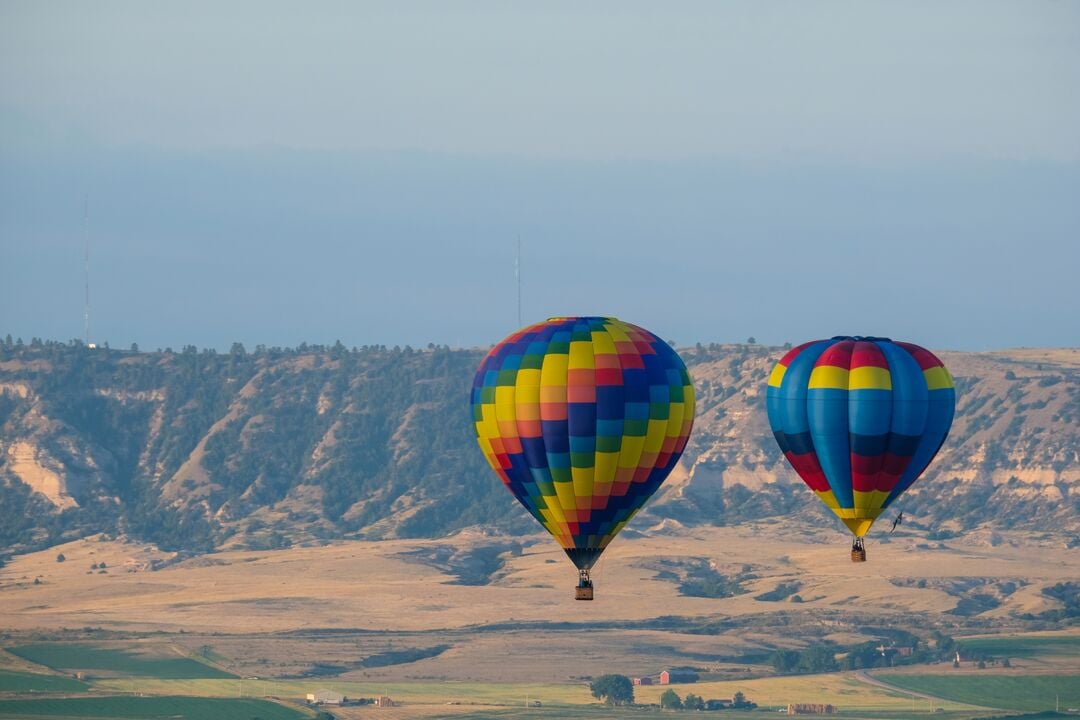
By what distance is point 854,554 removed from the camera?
93.9 m

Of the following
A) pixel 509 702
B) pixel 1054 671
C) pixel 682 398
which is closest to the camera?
pixel 682 398

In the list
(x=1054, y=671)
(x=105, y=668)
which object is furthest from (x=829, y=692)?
(x=105, y=668)

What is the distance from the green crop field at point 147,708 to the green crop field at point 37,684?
5.07 meters

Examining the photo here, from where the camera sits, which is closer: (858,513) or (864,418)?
(864,418)

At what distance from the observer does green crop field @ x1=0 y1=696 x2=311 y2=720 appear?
17134 centimetres

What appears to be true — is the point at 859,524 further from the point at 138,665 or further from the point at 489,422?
the point at 138,665

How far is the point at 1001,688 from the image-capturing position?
602 ft

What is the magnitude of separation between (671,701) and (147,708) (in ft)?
115

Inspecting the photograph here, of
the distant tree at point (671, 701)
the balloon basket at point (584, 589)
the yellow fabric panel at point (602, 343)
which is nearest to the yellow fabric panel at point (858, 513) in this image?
the yellow fabric panel at point (602, 343)

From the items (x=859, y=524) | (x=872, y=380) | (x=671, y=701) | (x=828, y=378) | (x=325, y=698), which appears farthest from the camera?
(x=325, y=698)

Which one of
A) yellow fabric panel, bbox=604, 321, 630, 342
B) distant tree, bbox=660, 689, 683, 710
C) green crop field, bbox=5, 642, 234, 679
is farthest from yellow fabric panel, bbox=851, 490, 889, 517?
green crop field, bbox=5, 642, 234, 679

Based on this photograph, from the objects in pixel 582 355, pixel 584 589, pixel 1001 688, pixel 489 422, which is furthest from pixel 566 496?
pixel 1001 688

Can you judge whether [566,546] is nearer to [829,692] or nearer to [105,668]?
[829,692]

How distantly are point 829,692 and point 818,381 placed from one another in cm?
8667
